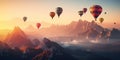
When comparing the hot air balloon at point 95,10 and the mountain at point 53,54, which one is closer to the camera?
the hot air balloon at point 95,10

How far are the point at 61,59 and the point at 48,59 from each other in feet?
28.7

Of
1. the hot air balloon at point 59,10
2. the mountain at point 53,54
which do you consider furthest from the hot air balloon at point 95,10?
the mountain at point 53,54

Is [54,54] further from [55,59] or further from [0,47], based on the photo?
[0,47]

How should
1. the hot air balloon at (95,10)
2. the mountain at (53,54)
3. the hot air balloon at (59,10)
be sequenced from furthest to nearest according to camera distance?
the mountain at (53,54) < the hot air balloon at (59,10) < the hot air balloon at (95,10)

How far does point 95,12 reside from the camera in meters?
55.7

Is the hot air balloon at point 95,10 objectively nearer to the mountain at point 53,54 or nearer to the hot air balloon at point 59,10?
the hot air balloon at point 59,10

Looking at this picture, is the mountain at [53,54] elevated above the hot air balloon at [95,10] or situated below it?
below

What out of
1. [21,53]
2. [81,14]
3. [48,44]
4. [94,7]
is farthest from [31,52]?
[94,7]

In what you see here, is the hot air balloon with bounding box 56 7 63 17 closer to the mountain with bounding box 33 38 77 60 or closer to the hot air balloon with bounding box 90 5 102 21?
the hot air balloon with bounding box 90 5 102 21

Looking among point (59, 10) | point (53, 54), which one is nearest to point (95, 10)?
point (59, 10)

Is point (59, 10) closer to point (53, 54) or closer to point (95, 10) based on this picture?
point (95, 10)

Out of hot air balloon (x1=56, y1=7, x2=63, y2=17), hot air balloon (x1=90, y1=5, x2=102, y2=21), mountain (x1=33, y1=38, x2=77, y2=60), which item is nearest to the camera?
hot air balloon (x1=90, y1=5, x2=102, y2=21)

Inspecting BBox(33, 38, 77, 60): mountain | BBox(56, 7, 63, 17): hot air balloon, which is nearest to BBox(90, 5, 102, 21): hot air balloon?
BBox(56, 7, 63, 17): hot air balloon

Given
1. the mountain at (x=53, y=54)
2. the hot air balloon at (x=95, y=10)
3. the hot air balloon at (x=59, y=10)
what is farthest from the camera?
the mountain at (x=53, y=54)
